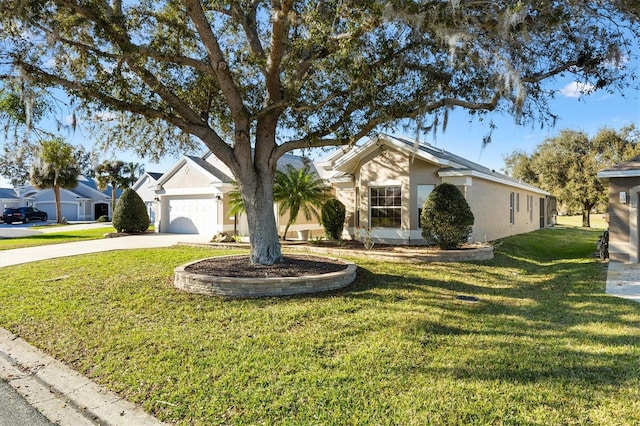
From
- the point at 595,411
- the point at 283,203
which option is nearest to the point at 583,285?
the point at 595,411

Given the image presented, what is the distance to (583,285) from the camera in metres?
8.46

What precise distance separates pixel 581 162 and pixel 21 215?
4822 centimetres

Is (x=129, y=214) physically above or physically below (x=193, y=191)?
below

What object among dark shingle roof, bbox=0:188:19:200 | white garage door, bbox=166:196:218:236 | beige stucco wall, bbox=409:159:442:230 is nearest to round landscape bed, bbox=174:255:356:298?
beige stucco wall, bbox=409:159:442:230

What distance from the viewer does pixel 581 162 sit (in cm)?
3028

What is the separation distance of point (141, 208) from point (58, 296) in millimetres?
14561

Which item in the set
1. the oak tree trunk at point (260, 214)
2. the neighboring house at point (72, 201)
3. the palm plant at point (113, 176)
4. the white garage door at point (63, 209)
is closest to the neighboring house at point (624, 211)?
the oak tree trunk at point (260, 214)

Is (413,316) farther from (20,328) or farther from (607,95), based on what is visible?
(607,95)

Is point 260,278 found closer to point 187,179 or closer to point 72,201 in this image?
point 187,179

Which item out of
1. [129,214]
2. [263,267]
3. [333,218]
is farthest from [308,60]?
[129,214]

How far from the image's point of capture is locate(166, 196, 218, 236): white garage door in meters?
20.7

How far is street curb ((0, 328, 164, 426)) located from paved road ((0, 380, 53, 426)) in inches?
1.9

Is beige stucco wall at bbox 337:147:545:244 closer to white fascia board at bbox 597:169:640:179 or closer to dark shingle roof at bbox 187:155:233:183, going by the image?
white fascia board at bbox 597:169:640:179

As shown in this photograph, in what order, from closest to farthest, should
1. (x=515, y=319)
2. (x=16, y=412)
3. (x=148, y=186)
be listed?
(x=16, y=412)
(x=515, y=319)
(x=148, y=186)
